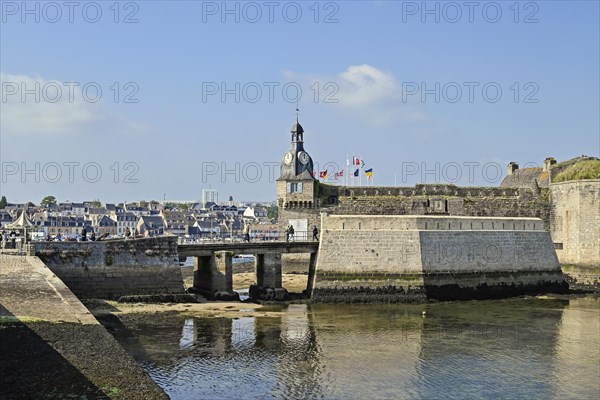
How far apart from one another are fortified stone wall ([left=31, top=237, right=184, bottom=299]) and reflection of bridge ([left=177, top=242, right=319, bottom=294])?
209cm

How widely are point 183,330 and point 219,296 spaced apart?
8.57 metres

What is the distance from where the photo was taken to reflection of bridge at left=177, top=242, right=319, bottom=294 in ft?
122

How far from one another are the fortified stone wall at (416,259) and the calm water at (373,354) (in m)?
2.72

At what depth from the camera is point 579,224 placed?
47375 mm

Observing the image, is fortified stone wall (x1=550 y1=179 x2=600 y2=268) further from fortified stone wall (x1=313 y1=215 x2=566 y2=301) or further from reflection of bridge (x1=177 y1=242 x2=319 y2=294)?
reflection of bridge (x1=177 y1=242 x2=319 y2=294)

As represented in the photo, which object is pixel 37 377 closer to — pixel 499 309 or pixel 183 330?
pixel 183 330

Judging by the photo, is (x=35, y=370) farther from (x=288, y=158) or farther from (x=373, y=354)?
(x=288, y=158)

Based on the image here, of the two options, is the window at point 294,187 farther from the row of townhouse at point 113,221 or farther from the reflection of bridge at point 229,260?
the row of townhouse at point 113,221

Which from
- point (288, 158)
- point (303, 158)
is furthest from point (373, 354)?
point (288, 158)

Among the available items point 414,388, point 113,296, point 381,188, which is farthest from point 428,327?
point 381,188

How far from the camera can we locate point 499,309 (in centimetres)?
3588

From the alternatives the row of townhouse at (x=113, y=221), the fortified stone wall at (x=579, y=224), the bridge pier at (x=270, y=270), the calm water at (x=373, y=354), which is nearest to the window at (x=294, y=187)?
the bridge pier at (x=270, y=270)

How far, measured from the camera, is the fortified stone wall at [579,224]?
46.7 metres

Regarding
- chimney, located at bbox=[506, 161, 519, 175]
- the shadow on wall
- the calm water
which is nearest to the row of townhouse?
chimney, located at bbox=[506, 161, 519, 175]
